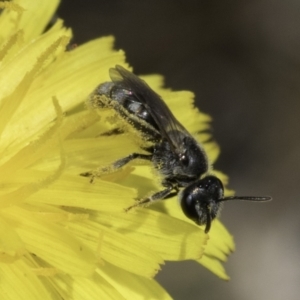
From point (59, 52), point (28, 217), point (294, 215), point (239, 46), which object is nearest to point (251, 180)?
point (294, 215)

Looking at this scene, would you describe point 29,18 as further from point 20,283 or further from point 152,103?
point 20,283

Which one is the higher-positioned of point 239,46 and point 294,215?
point 239,46

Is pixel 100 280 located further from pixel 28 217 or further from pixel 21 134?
pixel 21 134

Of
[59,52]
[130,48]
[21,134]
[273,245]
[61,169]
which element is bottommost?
[61,169]

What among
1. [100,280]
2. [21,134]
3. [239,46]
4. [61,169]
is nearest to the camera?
[61,169]

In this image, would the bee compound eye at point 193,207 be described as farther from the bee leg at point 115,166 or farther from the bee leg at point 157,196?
the bee leg at point 115,166

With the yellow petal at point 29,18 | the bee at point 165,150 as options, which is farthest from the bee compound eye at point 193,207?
the yellow petal at point 29,18

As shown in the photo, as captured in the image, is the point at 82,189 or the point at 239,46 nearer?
the point at 82,189

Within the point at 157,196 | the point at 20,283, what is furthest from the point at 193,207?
the point at 20,283
